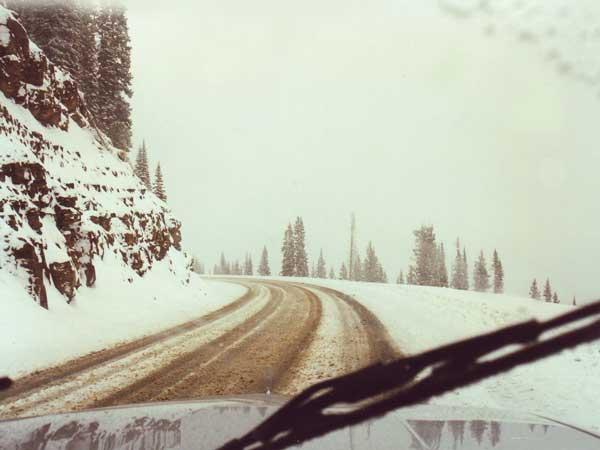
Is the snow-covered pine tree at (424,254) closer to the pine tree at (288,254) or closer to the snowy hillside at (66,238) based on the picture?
the pine tree at (288,254)

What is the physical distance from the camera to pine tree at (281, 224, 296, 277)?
5843cm

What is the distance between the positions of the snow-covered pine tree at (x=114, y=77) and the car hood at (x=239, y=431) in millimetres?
32378

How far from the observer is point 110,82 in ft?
103

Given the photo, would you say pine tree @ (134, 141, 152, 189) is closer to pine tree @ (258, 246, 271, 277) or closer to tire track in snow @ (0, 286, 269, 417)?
pine tree @ (258, 246, 271, 277)

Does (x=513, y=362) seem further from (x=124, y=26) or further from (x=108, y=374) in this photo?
(x=124, y=26)

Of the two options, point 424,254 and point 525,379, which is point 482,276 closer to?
point 424,254

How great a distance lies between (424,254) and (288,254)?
17.7 meters

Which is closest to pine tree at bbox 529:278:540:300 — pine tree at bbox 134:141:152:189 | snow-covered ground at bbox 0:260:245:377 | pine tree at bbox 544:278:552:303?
pine tree at bbox 544:278:552:303

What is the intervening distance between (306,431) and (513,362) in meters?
0.74

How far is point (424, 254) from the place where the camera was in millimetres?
51781

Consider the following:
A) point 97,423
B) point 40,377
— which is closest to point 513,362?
point 97,423

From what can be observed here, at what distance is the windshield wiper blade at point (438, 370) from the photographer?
3.85ft

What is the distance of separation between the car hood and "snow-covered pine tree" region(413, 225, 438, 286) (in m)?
50.0

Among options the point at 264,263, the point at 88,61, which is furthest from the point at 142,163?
the point at 264,263
